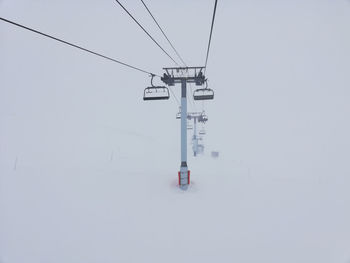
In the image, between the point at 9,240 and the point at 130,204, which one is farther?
the point at 130,204

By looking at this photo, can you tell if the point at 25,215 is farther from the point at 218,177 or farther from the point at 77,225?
the point at 218,177

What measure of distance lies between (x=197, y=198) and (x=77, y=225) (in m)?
4.01

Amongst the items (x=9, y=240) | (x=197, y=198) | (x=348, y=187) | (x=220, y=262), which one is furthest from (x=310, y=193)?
(x=9, y=240)

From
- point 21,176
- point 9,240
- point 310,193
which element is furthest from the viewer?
point 21,176

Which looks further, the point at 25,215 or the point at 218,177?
the point at 218,177

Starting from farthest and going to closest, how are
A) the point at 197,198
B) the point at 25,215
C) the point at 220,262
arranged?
1. the point at 197,198
2. the point at 25,215
3. the point at 220,262

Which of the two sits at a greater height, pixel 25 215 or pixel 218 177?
pixel 218 177

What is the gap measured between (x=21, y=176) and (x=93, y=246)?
884cm

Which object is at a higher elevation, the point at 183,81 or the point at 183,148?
the point at 183,81

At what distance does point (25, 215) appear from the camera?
4242 millimetres

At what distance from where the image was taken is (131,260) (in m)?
2.79

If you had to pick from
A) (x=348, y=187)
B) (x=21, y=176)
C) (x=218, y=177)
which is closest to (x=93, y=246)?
(x=218, y=177)

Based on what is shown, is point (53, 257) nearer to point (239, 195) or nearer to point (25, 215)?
point (25, 215)

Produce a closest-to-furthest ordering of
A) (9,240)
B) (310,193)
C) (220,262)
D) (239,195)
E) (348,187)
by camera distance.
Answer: (220,262) < (9,240) < (239,195) < (310,193) < (348,187)
